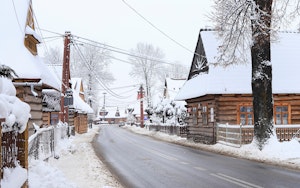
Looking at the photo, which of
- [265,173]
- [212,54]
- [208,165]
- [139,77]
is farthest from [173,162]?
[139,77]

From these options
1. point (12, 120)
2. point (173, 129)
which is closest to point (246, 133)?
point (12, 120)

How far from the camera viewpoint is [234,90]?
24781 mm

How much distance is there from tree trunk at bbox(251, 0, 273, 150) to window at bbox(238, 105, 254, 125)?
6658 millimetres

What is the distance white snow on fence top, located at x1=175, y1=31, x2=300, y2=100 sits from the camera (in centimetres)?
2508

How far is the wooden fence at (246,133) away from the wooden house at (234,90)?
261 centimetres

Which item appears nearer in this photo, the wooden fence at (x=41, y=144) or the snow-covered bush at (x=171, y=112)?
the wooden fence at (x=41, y=144)

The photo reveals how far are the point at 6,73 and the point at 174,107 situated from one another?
39.2 metres

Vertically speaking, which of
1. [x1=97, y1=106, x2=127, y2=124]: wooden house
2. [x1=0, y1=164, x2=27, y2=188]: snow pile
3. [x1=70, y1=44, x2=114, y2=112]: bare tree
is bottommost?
[x1=97, y1=106, x2=127, y2=124]: wooden house

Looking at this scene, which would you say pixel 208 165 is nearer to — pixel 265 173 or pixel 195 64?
pixel 265 173

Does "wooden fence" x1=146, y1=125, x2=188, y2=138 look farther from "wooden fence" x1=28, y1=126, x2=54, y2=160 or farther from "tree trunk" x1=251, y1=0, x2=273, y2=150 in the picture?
"wooden fence" x1=28, y1=126, x2=54, y2=160

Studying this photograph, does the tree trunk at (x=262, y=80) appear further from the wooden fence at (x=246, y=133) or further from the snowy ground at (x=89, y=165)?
the wooden fence at (x=246, y=133)

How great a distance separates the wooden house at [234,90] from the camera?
25281 millimetres

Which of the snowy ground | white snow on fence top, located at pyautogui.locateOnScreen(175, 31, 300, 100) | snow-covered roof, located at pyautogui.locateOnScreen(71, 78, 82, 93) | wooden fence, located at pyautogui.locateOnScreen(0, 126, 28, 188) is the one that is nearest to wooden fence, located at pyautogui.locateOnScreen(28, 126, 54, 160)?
the snowy ground

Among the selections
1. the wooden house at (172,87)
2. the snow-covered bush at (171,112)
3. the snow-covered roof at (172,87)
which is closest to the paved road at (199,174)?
the snow-covered bush at (171,112)
